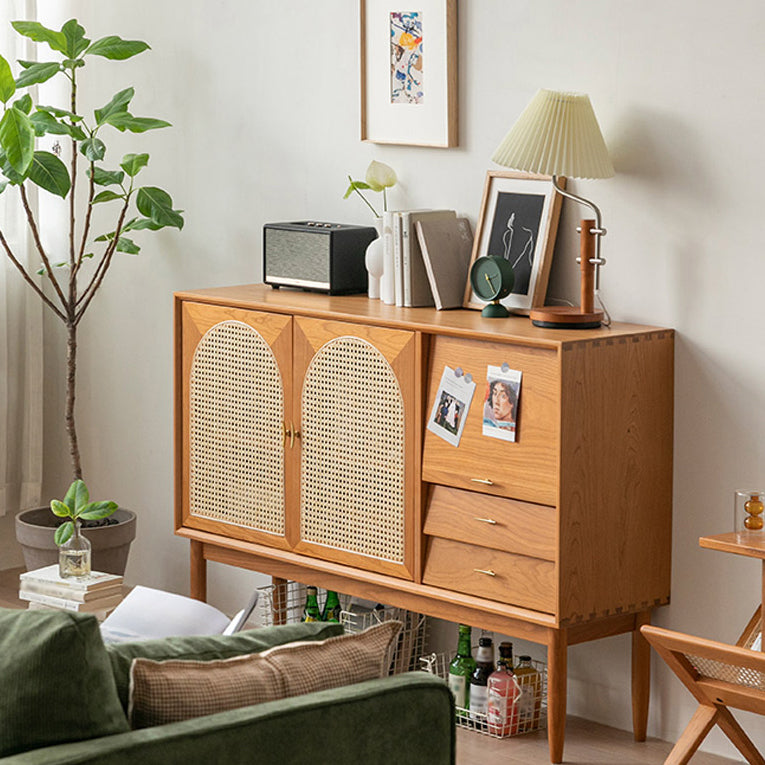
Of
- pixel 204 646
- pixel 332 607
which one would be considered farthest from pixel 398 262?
pixel 204 646

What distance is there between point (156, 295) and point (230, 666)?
2.98m

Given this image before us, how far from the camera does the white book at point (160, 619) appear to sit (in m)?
3.09

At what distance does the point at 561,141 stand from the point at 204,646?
1804mm

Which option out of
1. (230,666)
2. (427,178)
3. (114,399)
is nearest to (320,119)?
(427,178)

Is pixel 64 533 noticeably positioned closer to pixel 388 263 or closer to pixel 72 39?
pixel 388 263

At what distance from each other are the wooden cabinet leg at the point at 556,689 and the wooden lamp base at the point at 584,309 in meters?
0.75

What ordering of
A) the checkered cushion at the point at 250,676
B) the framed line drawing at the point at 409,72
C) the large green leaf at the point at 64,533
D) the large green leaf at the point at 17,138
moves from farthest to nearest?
the large green leaf at the point at 17,138 < the large green leaf at the point at 64,533 < the framed line drawing at the point at 409,72 < the checkered cushion at the point at 250,676

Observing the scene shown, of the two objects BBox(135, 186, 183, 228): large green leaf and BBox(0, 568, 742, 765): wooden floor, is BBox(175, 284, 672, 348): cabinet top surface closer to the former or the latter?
BBox(135, 186, 183, 228): large green leaf

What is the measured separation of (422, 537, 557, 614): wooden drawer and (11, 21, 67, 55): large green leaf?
6.85ft

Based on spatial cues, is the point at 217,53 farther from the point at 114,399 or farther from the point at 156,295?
the point at 114,399

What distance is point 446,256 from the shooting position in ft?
12.8

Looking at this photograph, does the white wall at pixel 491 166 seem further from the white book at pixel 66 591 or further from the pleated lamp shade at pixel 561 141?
the white book at pixel 66 591

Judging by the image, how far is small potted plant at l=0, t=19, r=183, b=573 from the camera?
4484 mm

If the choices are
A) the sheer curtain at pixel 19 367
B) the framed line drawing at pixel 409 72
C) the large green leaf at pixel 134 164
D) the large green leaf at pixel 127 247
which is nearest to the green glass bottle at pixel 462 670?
the framed line drawing at pixel 409 72
